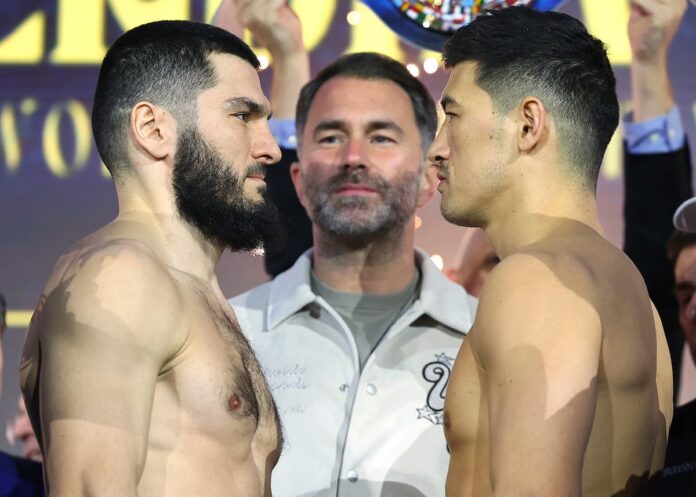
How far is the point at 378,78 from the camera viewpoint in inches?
133

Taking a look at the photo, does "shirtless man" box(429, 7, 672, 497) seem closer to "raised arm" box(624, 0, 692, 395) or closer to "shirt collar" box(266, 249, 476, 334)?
"shirt collar" box(266, 249, 476, 334)

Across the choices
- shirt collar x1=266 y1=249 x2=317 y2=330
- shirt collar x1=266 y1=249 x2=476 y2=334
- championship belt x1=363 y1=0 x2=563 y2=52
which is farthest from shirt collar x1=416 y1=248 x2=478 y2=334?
championship belt x1=363 y1=0 x2=563 y2=52

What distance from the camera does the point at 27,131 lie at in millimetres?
3555

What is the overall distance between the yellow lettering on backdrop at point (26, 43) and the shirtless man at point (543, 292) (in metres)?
1.79

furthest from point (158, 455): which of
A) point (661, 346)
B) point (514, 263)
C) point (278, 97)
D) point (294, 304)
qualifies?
point (278, 97)

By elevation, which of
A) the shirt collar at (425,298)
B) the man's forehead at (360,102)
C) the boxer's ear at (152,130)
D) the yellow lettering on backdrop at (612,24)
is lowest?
the shirt collar at (425,298)

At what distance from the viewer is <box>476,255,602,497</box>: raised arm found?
1746 mm

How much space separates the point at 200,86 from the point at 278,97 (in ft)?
4.29

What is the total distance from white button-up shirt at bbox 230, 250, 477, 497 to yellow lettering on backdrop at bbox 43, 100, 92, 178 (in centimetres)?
81

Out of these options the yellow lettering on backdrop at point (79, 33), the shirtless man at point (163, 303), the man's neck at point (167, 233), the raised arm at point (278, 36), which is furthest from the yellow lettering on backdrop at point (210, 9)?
the man's neck at point (167, 233)

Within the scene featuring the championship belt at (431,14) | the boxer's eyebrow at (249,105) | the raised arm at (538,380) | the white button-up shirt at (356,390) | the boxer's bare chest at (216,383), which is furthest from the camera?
the championship belt at (431,14)

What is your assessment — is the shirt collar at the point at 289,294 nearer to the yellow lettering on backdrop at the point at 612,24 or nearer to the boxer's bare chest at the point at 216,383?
the boxer's bare chest at the point at 216,383

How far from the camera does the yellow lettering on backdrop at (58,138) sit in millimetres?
3533

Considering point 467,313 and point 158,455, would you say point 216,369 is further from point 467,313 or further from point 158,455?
point 467,313
